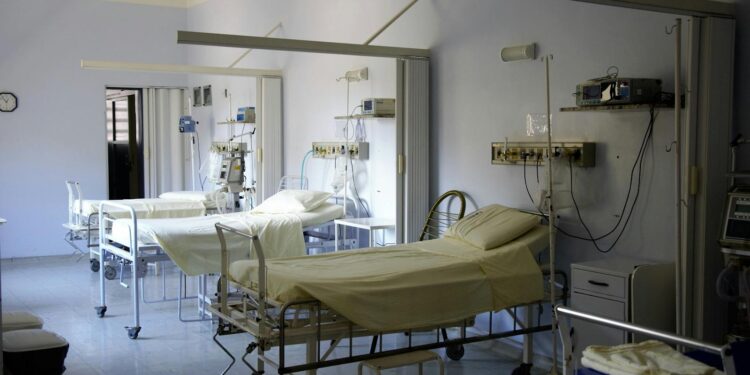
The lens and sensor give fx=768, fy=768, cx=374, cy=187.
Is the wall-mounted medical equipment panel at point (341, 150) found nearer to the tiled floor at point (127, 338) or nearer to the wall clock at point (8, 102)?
the tiled floor at point (127, 338)

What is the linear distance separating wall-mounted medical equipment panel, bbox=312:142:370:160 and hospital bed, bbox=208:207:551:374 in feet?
7.55

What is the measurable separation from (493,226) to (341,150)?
2.77 meters

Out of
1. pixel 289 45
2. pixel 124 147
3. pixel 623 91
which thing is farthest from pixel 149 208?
pixel 623 91

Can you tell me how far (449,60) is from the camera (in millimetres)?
6281

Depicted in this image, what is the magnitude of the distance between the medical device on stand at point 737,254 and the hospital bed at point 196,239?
11.9ft

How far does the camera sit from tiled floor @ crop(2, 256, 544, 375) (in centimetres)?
532

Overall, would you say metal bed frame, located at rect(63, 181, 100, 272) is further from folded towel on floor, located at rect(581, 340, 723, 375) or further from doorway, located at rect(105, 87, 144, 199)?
folded towel on floor, located at rect(581, 340, 723, 375)

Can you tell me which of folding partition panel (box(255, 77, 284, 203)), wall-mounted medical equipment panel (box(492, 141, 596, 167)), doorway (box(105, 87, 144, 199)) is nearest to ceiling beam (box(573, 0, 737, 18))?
wall-mounted medical equipment panel (box(492, 141, 596, 167))

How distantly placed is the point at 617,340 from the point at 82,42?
8380mm

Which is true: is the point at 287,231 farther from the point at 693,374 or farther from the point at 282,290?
the point at 693,374

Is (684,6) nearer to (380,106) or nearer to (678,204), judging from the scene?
(678,204)

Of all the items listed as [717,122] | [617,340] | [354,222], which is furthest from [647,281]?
[354,222]

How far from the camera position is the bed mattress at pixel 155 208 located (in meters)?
8.54

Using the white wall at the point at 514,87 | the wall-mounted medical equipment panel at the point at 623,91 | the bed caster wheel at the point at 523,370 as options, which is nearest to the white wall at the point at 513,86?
the white wall at the point at 514,87
